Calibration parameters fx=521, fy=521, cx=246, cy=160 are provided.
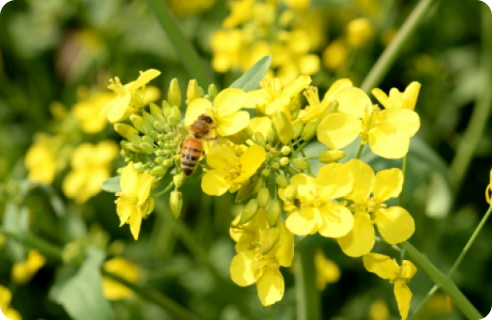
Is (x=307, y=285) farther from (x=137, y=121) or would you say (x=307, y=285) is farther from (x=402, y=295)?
(x=137, y=121)

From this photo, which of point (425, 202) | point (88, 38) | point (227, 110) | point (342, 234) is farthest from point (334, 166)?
point (88, 38)

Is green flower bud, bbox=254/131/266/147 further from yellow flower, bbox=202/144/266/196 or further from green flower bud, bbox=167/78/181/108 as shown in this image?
green flower bud, bbox=167/78/181/108

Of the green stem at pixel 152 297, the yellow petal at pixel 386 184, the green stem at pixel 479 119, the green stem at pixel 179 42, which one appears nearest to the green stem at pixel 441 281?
the yellow petal at pixel 386 184

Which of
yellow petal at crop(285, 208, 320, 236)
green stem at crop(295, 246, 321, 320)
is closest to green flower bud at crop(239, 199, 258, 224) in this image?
yellow petal at crop(285, 208, 320, 236)

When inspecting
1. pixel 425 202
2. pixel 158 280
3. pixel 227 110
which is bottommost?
pixel 425 202

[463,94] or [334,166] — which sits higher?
[334,166]

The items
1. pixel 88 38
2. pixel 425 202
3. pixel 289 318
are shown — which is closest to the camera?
pixel 289 318

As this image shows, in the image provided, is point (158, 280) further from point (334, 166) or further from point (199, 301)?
point (334, 166)
